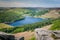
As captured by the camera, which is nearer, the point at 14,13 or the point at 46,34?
the point at 46,34

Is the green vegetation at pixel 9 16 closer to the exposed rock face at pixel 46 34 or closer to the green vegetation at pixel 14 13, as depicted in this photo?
the green vegetation at pixel 14 13

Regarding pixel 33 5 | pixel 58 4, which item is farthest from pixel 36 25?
pixel 58 4

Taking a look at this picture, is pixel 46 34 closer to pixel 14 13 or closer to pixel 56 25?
pixel 56 25

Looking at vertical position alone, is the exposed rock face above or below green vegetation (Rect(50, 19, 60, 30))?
below

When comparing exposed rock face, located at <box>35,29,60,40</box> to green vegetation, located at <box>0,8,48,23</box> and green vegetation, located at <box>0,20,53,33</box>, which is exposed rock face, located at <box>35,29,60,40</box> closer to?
green vegetation, located at <box>0,20,53,33</box>

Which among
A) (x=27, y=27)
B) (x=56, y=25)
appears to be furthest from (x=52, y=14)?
(x=27, y=27)

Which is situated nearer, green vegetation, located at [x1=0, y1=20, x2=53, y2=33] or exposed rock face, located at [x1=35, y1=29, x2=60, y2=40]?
exposed rock face, located at [x1=35, y1=29, x2=60, y2=40]

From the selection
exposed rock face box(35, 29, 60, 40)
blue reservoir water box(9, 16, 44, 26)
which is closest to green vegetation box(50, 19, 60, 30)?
exposed rock face box(35, 29, 60, 40)

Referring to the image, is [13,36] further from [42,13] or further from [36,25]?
[42,13]
